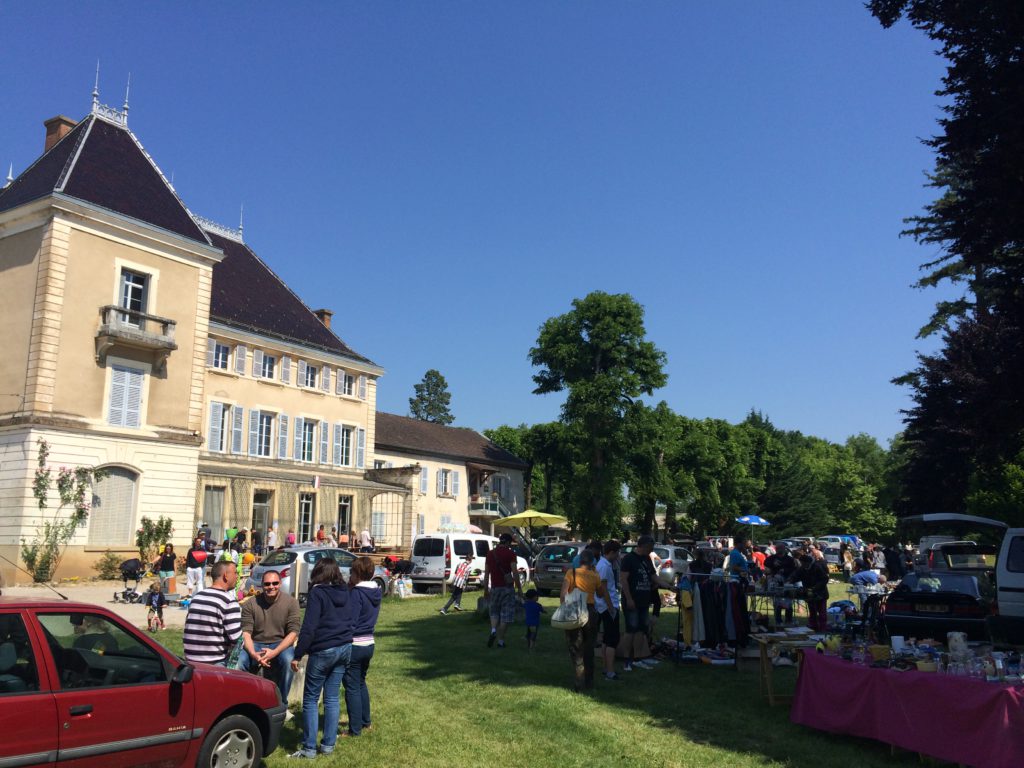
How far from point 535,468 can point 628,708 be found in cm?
5954

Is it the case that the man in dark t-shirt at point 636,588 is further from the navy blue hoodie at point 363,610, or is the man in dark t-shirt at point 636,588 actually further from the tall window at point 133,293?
the tall window at point 133,293

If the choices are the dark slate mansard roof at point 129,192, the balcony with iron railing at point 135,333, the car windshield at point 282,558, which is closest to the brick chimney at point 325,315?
the dark slate mansard roof at point 129,192

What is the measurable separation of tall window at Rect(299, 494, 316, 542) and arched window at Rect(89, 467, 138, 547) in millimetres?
8900

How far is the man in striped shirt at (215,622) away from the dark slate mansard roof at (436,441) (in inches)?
1346

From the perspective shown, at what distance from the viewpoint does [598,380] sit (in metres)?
40.2

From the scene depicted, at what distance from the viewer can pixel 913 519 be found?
18953 mm

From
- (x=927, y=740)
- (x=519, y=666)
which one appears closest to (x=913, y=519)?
(x=519, y=666)

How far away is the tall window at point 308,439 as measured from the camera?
3397 cm

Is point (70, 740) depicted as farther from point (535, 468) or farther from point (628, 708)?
point (535, 468)

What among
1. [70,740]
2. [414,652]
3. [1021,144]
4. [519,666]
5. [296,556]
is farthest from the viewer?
[296,556]

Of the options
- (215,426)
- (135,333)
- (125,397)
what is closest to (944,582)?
(135,333)

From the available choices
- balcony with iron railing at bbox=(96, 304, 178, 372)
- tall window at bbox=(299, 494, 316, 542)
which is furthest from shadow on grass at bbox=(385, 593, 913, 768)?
tall window at bbox=(299, 494, 316, 542)

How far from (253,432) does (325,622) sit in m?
26.6

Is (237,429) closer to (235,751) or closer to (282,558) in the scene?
(282,558)
